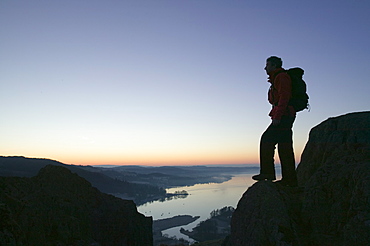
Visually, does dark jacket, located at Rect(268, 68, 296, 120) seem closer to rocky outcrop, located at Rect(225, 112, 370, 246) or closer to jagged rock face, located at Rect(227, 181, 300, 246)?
rocky outcrop, located at Rect(225, 112, 370, 246)

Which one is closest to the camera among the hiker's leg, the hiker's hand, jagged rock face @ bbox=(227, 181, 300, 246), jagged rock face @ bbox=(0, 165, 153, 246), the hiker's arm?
jagged rock face @ bbox=(227, 181, 300, 246)

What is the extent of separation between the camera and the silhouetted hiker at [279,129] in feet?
21.3

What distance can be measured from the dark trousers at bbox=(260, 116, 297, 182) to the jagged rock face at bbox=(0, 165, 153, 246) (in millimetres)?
5968

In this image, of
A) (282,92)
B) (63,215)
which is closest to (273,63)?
(282,92)

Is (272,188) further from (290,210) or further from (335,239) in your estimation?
(335,239)

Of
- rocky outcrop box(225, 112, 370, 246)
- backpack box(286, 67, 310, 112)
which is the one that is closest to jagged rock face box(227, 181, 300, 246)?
rocky outcrop box(225, 112, 370, 246)

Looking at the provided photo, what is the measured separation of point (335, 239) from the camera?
4.96 m

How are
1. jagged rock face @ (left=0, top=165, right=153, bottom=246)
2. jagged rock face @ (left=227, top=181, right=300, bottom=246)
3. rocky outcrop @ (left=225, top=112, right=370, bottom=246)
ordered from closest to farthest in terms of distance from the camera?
rocky outcrop @ (left=225, top=112, right=370, bottom=246)
jagged rock face @ (left=227, top=181, right=300, bottom=246)
jagged rock face @ (left=0, top=165, right=153, bottom=246)

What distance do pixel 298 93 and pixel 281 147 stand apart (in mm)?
1388

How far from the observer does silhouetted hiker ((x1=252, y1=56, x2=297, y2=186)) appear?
21.3 ft

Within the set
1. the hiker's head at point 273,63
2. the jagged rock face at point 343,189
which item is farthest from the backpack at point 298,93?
the jagged rock face at point 343,189

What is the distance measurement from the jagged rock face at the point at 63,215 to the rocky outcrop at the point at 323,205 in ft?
16.3

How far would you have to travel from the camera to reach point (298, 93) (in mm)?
6605

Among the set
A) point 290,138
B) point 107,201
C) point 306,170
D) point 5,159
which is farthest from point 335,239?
point 5,159
